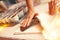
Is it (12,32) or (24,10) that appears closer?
(12,32)

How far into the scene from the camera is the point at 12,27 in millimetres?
1060

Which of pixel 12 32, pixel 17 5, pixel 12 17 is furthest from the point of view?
pixel 17 5

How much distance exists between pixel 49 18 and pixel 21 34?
0.24 metres

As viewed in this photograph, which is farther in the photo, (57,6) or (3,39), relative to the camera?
(57,6)

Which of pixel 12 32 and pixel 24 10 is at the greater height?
pixel 24 10

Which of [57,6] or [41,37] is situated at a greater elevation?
[57,6]

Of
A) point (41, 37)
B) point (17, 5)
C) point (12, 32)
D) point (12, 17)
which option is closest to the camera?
point (41, 37)

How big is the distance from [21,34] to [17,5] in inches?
18.4

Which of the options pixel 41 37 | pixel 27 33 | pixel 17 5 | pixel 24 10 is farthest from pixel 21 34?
pixel 17 5

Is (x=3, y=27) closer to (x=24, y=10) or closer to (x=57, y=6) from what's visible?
(x=24, y=10)

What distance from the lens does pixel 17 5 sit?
134cm

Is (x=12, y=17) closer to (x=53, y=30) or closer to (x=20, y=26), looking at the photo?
(x=20, y=26)

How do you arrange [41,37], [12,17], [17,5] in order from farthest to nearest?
[17,5] → [12,17] → [41,37]

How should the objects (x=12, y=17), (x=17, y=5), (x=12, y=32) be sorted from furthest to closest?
1. (x=17, y=5)
2. (x=12, y=17)
3. (x=12, y=32)
